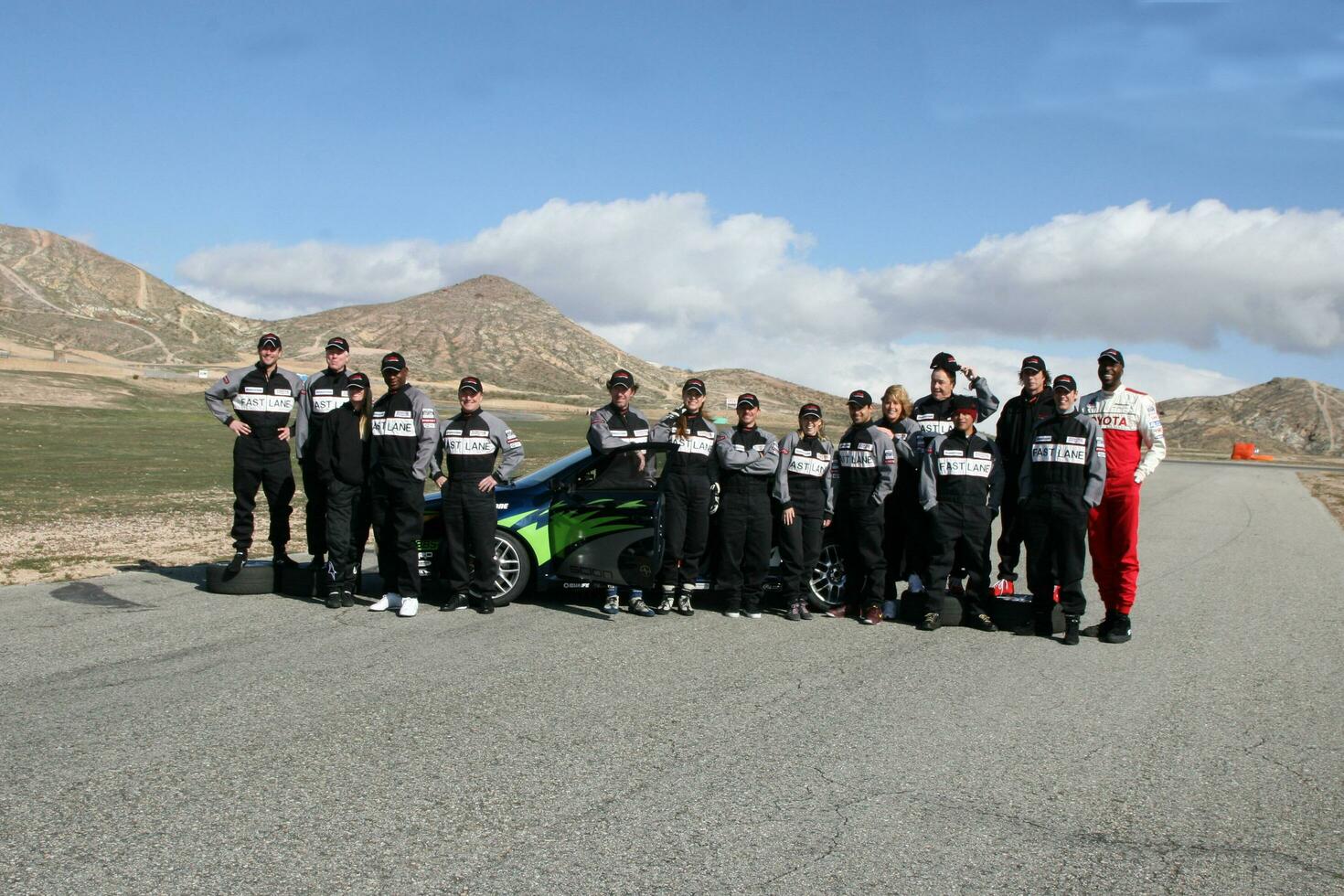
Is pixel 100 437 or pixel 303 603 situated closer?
pixel 303 603

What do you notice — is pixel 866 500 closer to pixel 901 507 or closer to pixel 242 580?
pixel 901 507

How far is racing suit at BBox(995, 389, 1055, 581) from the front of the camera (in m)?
8.50

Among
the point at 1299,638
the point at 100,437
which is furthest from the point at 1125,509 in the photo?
the point at 100,437

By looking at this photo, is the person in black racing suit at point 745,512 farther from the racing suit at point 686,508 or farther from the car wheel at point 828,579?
the car wheel at point 828,579

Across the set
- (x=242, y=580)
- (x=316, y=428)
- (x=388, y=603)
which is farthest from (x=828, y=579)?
(x=242, y=580)

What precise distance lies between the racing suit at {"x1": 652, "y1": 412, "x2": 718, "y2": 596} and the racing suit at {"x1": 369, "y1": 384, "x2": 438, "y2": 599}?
1.89 metres

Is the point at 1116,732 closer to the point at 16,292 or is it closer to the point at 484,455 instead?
the point at 484,455

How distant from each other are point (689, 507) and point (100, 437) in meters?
25.0

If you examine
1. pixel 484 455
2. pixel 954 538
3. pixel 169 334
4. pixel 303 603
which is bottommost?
pixel 303 603

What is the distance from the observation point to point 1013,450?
28.6 feet

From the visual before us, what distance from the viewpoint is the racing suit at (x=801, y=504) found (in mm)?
8352

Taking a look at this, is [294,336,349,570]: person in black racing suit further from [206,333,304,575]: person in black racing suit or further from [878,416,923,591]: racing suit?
[878,416,923,591]: racing suit

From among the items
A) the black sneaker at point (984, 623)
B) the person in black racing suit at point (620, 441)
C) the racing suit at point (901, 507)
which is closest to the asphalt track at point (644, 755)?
the black sneaker at point (984, 623)

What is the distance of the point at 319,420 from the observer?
28.5 feet
